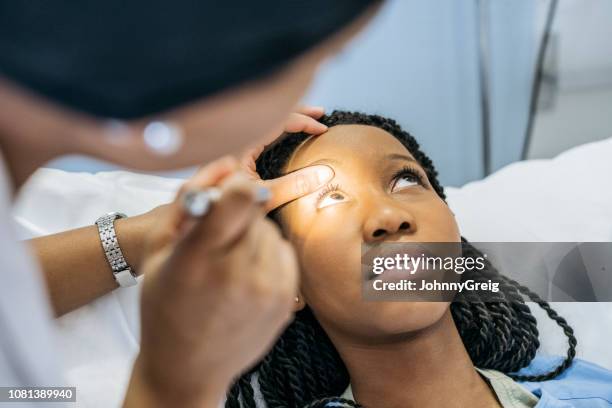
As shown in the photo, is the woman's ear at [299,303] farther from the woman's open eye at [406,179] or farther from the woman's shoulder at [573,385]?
the woman's shoulder at [573,385]

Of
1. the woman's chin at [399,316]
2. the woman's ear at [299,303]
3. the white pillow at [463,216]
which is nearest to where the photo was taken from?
the woman's chin at [399,316]

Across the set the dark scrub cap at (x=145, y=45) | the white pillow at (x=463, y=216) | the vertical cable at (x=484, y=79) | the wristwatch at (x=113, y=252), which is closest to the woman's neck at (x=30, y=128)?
the dark scrub cap at (x=145, y=45)

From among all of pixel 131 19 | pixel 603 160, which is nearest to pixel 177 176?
pixel 603 160

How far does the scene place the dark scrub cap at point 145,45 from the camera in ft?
1.22

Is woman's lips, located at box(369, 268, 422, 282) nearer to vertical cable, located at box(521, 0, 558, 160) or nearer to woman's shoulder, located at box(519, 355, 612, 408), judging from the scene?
woman's shoulder, located at box(519, 355, 612, 408)

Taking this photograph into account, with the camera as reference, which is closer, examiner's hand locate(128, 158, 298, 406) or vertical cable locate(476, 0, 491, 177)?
examiner's hand locate(128, 158, 298, 406)

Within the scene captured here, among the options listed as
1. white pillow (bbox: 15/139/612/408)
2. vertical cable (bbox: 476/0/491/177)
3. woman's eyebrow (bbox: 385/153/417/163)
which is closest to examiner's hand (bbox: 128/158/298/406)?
woman's eyebrow (bbox: 385/153/417/163)

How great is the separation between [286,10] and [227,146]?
0.09m

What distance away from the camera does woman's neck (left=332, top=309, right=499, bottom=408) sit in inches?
36.9

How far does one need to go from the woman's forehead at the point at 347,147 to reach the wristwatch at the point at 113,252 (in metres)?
0.28

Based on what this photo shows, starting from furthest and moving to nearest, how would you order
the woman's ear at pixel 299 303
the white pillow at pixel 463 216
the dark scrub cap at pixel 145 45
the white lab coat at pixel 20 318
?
the white pillow at pixel 463 216
the woman's ear at pixel 299 303
the white lab coat at pixel 20 318
the dark scrub cap at pixel 145 45

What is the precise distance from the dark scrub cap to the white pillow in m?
0.78

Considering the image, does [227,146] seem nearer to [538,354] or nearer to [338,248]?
[338,248]

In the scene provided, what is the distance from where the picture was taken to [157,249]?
562 millimetres
